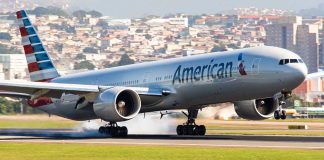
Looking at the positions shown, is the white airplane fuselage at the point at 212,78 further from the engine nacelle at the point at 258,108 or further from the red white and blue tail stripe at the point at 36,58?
the red white and blue tail stripe at the point at 36,58

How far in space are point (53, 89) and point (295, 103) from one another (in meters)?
131

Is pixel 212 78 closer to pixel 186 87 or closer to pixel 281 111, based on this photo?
pixel 186 87

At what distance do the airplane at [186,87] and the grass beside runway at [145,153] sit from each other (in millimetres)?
12146

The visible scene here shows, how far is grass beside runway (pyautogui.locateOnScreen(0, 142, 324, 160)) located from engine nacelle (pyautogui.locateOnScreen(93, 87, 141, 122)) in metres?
11.3

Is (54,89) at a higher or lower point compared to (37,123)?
higher

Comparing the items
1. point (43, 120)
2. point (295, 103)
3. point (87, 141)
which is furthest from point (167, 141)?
point (295, 103)

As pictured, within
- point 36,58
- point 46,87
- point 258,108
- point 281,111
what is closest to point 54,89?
point 46,87

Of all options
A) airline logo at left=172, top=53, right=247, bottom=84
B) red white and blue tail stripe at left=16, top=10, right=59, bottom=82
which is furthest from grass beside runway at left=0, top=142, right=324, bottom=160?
red white and blue tail stripe at left=16, top=10, right=59, bottom=82

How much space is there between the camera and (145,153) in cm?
5344

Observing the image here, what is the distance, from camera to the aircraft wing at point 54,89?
71.7 metres

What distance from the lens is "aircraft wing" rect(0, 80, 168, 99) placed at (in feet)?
235

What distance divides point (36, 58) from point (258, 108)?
19.1 metres

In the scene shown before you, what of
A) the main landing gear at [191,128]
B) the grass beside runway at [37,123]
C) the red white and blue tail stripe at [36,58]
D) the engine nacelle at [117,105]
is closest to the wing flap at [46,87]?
the engine nacelle at [117,105]

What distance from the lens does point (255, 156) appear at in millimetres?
50781
